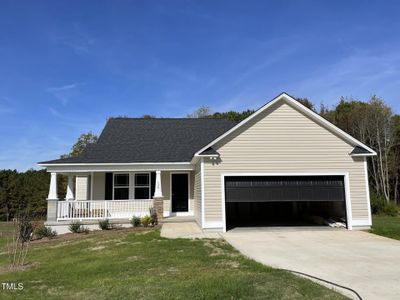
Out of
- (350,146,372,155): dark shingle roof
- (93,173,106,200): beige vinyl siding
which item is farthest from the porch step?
(350,146,372,155): dark shingle roof

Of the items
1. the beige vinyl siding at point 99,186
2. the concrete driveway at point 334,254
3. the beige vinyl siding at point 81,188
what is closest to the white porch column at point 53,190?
the beige vinyl siding at point 99,186

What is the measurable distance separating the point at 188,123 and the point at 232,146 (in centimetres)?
856

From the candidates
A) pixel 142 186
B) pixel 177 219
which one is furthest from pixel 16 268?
pixel 142 186

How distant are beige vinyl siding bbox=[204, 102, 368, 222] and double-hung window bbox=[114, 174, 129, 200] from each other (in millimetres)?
5845

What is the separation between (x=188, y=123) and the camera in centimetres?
2345

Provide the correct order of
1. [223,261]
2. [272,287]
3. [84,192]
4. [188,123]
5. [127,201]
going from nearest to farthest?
[272,287]
[223,261]
[127,201]
[84,192]
[188,123]

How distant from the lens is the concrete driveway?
7.07m

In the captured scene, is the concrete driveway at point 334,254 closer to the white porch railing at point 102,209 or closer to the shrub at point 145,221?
the shrub at point 145,221

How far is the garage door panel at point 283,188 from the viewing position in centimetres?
1523

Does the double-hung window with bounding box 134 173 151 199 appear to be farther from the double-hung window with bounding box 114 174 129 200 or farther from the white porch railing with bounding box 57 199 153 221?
the white porch railing with bounding box 57 199 153 221

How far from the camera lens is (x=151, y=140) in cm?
2069

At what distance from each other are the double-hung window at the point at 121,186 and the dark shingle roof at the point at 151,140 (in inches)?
53.1

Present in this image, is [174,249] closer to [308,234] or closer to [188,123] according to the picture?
[308,234]

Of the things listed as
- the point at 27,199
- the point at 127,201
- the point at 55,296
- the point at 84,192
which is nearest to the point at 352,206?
the point at 127,201
